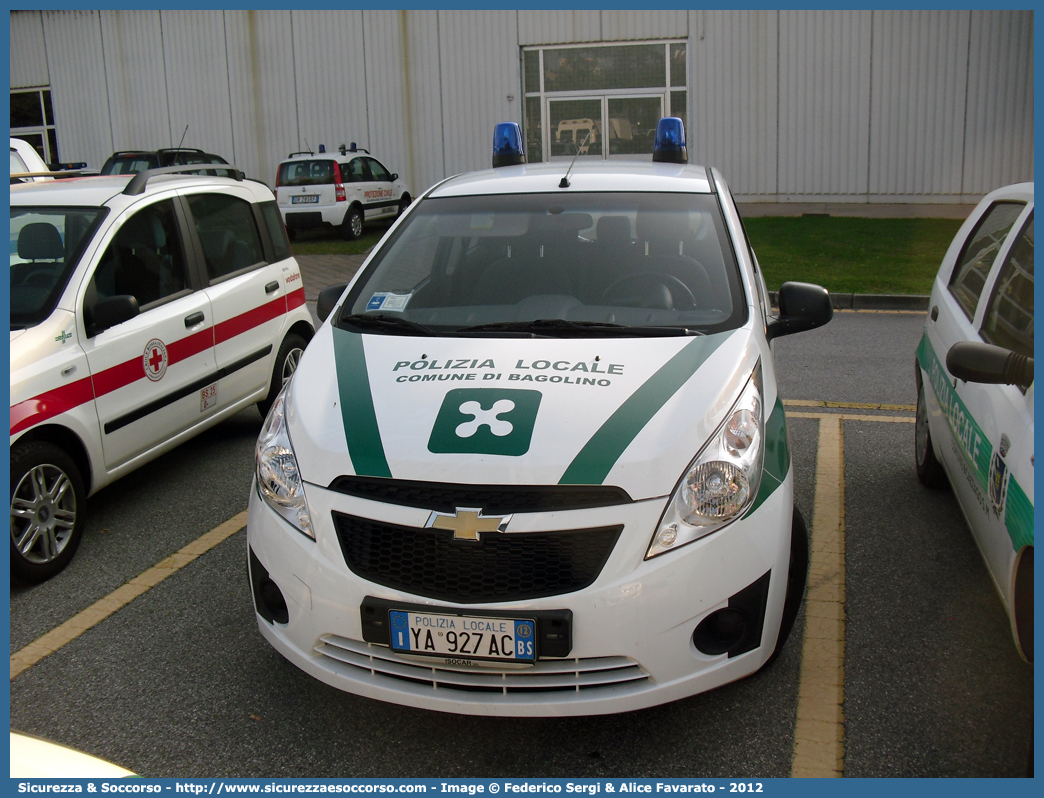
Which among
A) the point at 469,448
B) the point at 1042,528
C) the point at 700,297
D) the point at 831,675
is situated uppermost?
the point at 700,297

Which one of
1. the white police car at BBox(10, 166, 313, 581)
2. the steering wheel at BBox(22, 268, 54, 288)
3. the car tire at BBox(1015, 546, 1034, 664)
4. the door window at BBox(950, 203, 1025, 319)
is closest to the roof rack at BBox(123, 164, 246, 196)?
the white police car at BBox(10, 166, 313, 581)

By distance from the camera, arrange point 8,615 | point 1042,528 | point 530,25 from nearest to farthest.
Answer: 1. point 1042,528
2. point 8,615
3. point 530,25

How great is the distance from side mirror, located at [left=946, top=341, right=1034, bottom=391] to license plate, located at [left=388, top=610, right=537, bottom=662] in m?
1.47

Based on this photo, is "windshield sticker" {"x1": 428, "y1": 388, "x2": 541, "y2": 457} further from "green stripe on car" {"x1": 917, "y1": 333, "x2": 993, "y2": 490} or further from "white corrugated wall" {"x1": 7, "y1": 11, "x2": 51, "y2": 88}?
"white corrugated wall" {"x1": 7, "y1": 11, "x2": 51, "y2": 88}

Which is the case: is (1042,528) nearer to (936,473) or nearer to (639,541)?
(639,541)

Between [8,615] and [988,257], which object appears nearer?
[8,615]

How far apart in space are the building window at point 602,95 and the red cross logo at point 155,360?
52.9ft

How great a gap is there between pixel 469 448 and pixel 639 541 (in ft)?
1.79

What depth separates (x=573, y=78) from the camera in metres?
20.1

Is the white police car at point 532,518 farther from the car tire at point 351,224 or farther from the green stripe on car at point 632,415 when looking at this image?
the car tire at point 351,224

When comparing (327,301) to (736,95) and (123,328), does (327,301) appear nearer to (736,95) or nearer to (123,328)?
(123,328)

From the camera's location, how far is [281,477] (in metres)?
2.85

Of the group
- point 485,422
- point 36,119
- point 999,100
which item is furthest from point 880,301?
point 36,119

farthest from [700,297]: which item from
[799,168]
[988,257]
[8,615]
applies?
[799,168]
